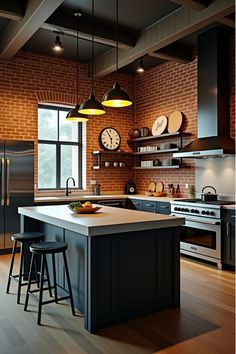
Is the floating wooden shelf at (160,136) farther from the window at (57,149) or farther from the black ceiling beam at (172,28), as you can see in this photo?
the black ceiling beam at (172,28)

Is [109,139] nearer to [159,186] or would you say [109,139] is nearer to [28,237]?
[159,186]

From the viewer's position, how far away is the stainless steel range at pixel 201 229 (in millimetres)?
4711

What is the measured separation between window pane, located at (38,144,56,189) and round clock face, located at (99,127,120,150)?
3.55 feet

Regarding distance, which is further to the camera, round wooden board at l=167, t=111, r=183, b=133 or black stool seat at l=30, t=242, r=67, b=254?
round wooden board at l=167, t=111, r=183, b=133

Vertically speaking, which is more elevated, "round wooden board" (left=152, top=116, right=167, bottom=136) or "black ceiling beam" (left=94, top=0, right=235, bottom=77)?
"black ceiling beam" (left=94, top=0, right=235, bottom=77)

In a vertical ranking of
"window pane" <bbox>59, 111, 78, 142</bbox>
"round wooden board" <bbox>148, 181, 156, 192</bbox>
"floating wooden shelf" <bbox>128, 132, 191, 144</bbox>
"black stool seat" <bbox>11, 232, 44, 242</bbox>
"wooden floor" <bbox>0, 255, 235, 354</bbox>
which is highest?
"window pane" <bbox>59, 111, 78, 142</bbox>

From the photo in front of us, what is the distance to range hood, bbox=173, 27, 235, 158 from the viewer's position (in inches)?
205

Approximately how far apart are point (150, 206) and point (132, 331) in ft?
11.0

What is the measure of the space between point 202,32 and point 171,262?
394 centimetres

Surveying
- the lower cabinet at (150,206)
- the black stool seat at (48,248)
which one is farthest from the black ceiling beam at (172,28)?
the black stool seat at (48,248)

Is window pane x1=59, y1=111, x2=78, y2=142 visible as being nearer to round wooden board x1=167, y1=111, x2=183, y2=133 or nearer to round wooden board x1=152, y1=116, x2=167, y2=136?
round wooden board x1=152, y1=116, x2=167, y2=136

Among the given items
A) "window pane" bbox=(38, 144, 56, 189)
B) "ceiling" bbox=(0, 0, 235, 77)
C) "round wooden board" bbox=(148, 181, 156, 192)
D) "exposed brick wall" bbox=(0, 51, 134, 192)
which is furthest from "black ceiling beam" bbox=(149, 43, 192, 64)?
"window pane" bbox=(38, 144, 56, 189)

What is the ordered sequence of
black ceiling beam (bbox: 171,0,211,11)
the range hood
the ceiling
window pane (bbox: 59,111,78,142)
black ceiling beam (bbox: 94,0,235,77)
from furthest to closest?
1. window pane (bbox: 59,111,78,142)
2. the range hood
3. the ceiling
4. black ceiling beam (bbox: 94,0,235,77)
5. black ceiling beam (bbox: 171,0,211,11)

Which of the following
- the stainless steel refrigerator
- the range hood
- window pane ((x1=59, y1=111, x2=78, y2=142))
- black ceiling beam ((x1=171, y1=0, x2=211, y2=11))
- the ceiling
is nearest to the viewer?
black ceiling beam ((x1=171, y1=0, x2=211, y2=11))
